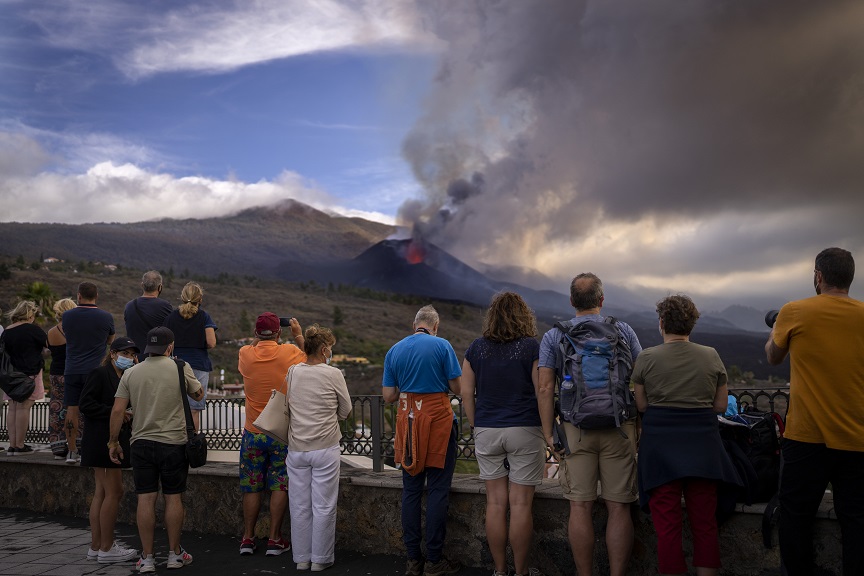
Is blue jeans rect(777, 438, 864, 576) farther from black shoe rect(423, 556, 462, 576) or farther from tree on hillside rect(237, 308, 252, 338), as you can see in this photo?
tree on hillside rect(237, 308, 252, 338)

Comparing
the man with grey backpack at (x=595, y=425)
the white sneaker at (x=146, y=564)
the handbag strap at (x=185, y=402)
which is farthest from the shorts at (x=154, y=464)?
the man with grey backpack at (x=595, y=425)

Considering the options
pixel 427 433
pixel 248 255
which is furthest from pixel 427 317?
pixel 248 255

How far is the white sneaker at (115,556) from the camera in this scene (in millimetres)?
6312

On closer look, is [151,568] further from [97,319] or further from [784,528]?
[784,528]

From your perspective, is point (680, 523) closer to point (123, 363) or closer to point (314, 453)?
point (314, 453)

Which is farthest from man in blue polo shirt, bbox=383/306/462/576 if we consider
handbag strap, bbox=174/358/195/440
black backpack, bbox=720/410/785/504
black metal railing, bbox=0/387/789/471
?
black backpack, bbox=720/410/785/504

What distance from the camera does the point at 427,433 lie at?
5430 mm

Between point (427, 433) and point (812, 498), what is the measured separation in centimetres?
247

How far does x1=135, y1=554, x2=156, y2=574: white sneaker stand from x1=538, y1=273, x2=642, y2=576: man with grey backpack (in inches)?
131

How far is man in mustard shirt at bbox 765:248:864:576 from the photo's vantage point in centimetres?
396

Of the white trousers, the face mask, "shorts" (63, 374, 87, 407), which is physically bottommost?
the white trousers

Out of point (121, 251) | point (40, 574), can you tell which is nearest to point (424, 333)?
point (40, 574)

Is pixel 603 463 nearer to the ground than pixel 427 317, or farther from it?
nearer to the ground

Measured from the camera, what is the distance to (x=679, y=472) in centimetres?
434
